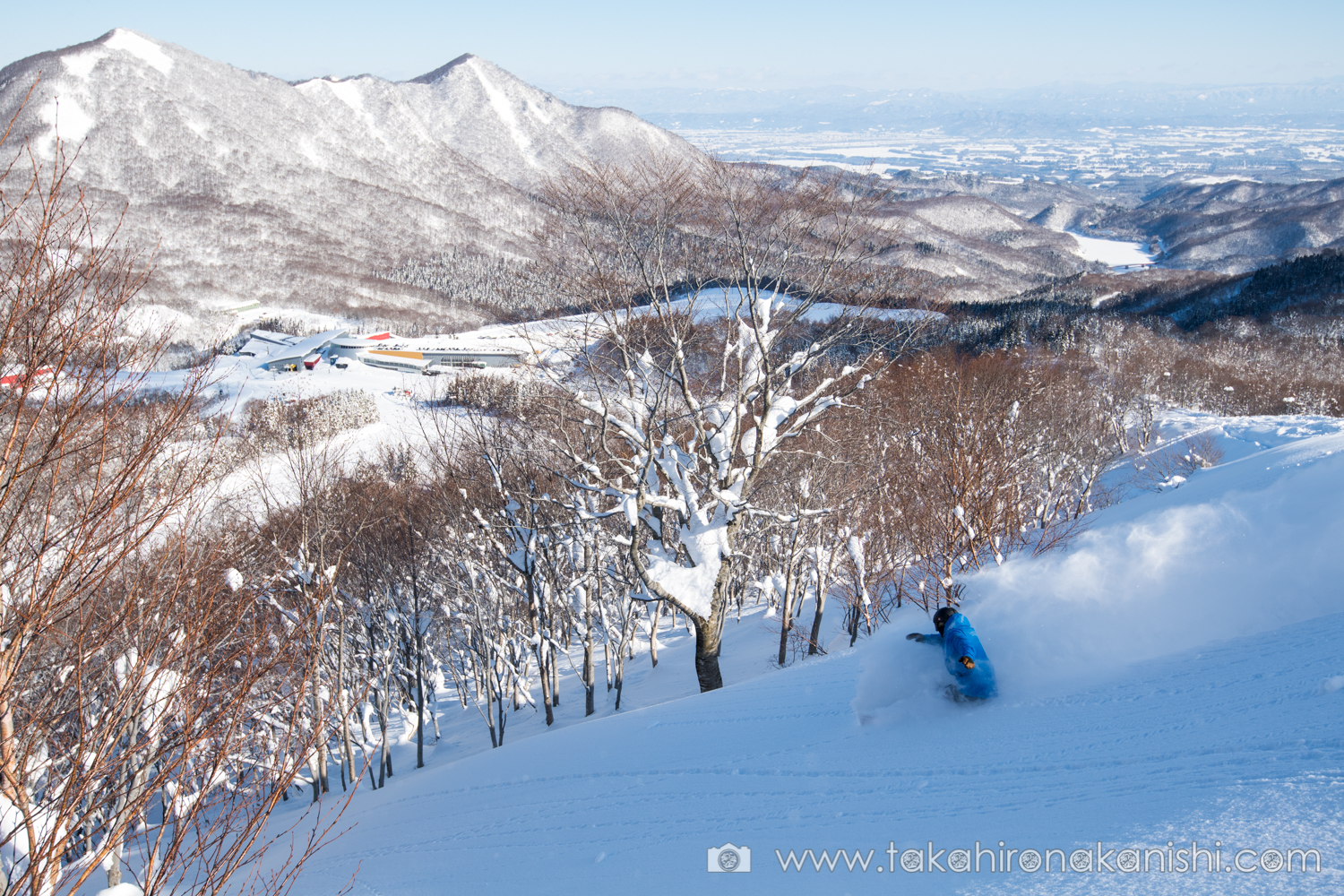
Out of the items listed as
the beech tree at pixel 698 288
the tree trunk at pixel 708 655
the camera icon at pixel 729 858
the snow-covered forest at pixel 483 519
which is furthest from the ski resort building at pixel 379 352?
the camera icon at pixel 729 858

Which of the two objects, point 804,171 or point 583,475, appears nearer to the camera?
point 804,171

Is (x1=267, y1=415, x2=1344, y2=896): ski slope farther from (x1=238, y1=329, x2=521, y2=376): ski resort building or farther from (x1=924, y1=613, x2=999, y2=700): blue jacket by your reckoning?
(x1=238, y1=329, x2=521, y2=376): ski resort building

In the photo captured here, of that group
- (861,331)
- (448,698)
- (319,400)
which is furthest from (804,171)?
(319,400)

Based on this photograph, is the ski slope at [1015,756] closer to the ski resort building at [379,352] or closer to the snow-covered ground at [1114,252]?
the ski resort building at [379,352]

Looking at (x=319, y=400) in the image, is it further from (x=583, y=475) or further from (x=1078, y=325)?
(x=1078, y=325)

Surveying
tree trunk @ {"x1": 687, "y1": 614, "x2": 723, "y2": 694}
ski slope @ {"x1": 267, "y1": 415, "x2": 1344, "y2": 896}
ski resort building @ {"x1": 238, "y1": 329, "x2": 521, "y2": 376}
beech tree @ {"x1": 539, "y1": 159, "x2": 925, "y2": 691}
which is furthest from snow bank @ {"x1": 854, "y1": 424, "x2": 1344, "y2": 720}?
ski resort building @ {"x1": 238, "y1": 329, "x2": 521, "y2": 376}

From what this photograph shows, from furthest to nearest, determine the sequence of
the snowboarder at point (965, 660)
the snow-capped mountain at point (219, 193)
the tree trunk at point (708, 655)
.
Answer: the snow-capped mountain at point (219, 193)
the tree trunk at point (708, 655)
the snowboarder at point (965, 660)

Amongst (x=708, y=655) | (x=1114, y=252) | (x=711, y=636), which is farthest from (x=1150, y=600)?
(x=1114, y=252)
